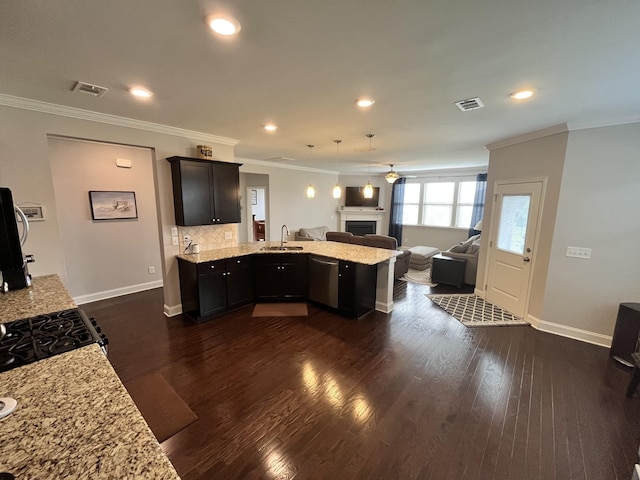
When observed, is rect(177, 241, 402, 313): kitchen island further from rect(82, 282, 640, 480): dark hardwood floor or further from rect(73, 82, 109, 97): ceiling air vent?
rect(73, 82, 109, 97): ceiling air vent

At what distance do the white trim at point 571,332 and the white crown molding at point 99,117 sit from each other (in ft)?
17.6

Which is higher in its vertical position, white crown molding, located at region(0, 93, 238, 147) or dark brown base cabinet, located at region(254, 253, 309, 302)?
white crown molding, located at region(0, 93, 238, 147)

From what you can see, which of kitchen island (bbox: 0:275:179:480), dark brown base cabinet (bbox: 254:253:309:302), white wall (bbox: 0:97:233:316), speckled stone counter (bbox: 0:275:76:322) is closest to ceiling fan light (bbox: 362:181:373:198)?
dark brown base cabinet (bbox: 254:253:309:302)

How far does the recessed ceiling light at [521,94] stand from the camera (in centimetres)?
234

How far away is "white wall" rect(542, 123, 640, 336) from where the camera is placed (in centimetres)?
305

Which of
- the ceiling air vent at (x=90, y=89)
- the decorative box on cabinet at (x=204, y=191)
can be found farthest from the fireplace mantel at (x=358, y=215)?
the ceiling air vent at (x=90, y=89)

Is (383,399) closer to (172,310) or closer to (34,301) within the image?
(34,301)

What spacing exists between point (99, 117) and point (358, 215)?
24.9 feet

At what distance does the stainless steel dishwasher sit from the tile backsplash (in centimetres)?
143

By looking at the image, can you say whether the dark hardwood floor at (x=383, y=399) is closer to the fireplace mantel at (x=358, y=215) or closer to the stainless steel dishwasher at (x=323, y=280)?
the stainless steel dishwasher at (x=323, y=280)

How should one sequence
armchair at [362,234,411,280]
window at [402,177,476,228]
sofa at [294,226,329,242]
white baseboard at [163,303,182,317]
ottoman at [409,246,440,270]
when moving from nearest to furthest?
1. white baseboard at [163,303,182,317]
2. armchair at [362,234,411,280]
3. ottoman at [409,246,440,270]
4. sofa at [294,226,329,242]
5. window at [402,177,476,228]

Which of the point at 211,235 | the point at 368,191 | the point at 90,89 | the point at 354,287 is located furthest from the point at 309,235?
the point at 90,89

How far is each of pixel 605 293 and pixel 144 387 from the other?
17.3ft

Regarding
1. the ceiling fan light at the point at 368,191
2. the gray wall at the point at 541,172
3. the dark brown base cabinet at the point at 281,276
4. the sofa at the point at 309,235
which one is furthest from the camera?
the sofa at the point at 309,235
